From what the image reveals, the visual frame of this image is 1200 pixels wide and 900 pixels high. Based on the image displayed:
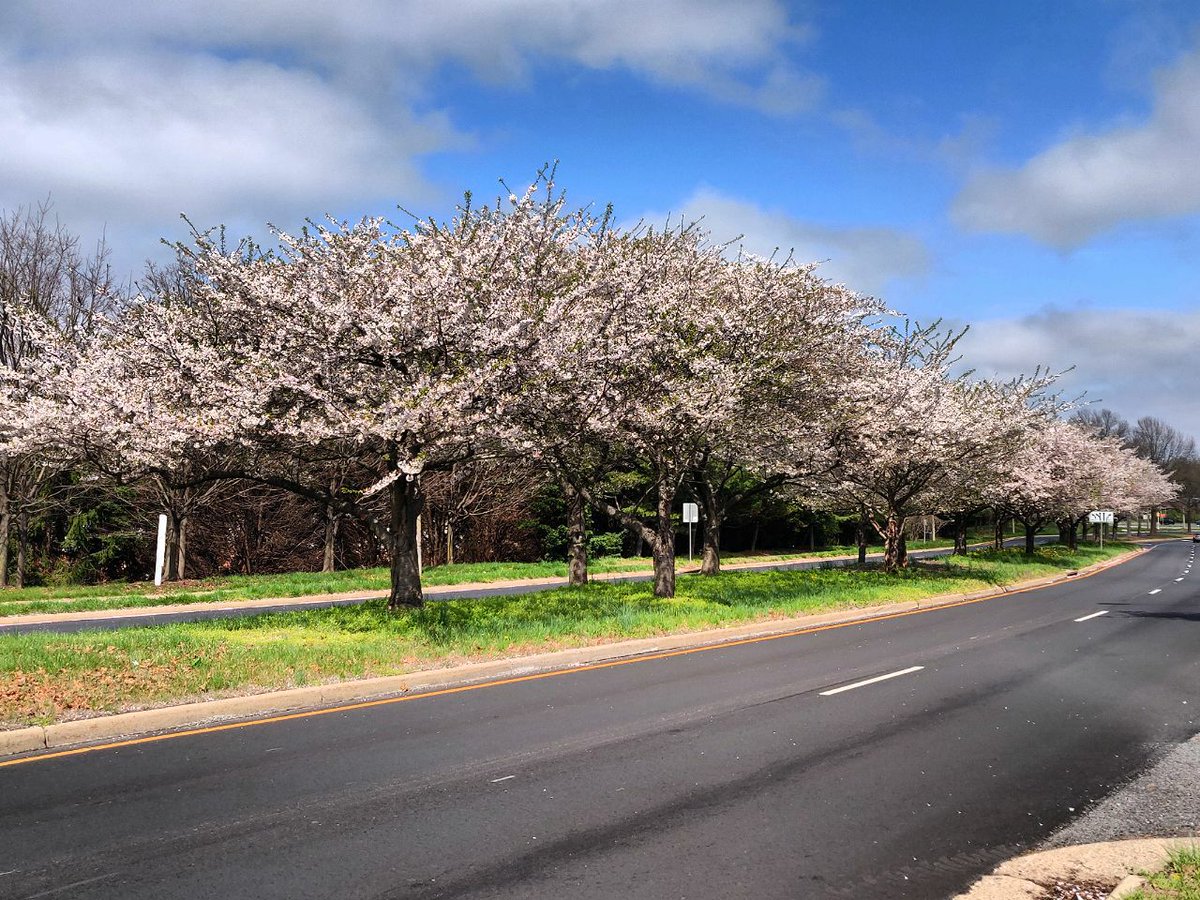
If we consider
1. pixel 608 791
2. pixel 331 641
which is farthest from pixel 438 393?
pixel 608 791

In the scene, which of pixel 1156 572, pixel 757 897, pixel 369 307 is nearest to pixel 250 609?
pixel 369 307

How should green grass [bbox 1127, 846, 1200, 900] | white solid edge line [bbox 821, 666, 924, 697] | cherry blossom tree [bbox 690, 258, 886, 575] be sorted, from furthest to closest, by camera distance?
cherry blossom tree [bbox 690, 258, 886, 575] < white solid edge line [bbox 821, 666, 924, 697] < green grass [bbox 1127, 846, 1200, 900]

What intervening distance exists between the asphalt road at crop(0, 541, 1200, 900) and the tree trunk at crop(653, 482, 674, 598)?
7.50 m

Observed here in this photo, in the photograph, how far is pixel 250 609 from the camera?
61.9 ft

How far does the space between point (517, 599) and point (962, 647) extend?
28.2 ft

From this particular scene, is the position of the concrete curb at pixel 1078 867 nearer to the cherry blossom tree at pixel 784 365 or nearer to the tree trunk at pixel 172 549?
the cherry blossom tree at pixel 784 365

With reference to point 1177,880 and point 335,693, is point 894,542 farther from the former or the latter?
point 1177,880

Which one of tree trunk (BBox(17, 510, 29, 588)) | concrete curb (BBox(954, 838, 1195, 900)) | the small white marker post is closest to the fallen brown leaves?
concrete curb (BBox(954, 838, 1195, 900))

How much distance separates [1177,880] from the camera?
13.8ft

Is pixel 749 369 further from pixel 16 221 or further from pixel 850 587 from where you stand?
pixel 16 221

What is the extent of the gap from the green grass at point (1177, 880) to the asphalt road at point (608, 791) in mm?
808

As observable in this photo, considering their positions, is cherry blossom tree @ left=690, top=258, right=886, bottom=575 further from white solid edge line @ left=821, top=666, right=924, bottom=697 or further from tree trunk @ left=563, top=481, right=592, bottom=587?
white solid edge line @ left=821, top=666, right=924, bottom=697

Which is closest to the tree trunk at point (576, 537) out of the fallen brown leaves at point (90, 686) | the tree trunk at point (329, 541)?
the tree trunk at point (329, 541)

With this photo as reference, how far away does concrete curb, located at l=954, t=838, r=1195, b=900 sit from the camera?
4.37m
